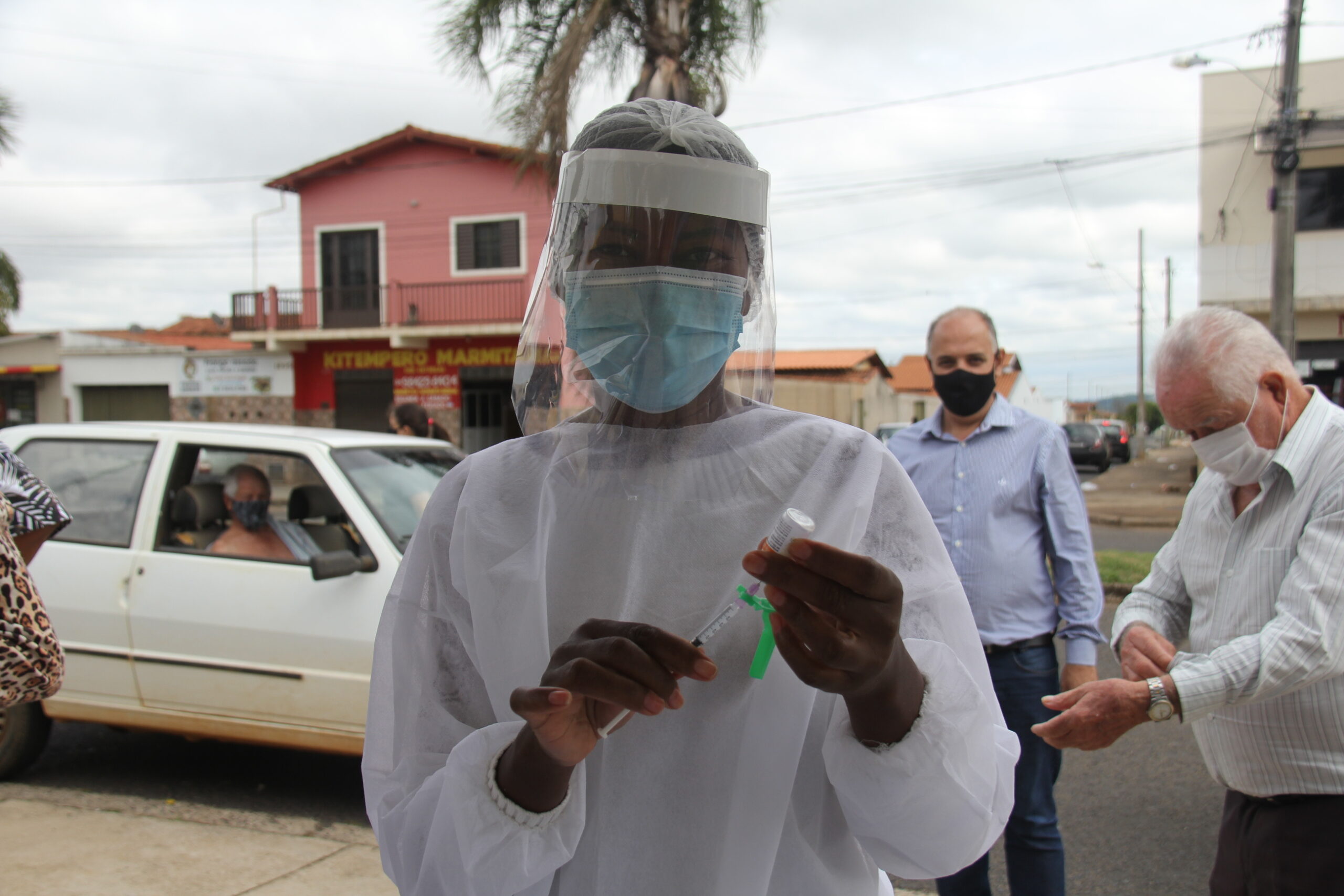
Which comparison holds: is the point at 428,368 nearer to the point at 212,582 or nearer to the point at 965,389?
the point at 212,582

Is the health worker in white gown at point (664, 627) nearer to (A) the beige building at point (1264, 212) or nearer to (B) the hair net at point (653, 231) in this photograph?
(B) the hair net at point (653, 231)

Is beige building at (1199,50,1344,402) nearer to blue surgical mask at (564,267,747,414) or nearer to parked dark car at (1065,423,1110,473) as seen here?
parked dark car at (1065,423,1110,473)

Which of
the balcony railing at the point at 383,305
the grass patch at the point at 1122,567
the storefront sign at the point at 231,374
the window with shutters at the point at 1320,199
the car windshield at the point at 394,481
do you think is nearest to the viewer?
the car windshield at the point at 394,481

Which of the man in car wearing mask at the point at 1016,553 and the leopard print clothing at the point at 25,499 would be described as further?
the man in car wearing mask at the point at 1016,553

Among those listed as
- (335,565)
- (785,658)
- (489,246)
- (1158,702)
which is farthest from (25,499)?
(489,246)

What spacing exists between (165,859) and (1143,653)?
142 inches

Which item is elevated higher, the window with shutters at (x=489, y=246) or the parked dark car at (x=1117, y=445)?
the window with shutters at (x=489, y=246)

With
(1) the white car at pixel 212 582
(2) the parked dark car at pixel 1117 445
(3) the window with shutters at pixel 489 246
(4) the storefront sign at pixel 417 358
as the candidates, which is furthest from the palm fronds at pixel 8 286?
(2) the parked dark car at pixel 1117 445

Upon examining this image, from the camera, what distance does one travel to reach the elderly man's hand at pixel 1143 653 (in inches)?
88.4

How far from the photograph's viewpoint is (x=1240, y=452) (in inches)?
89.6

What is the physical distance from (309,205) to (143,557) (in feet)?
65.6

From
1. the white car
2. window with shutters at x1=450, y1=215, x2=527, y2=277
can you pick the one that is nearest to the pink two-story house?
window with shutters at x1=450, y1=215, x2=527, y2=277

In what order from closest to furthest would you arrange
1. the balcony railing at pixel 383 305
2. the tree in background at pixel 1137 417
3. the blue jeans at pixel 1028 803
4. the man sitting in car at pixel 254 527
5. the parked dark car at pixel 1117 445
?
the blue jeans at pixel 1028 803 → the man sitting in car at pixel 254 527 → the balcony railing at pixel 383 305 → the parked dark car at pixel 1117 445 → the tree in background at pixel 1137 417

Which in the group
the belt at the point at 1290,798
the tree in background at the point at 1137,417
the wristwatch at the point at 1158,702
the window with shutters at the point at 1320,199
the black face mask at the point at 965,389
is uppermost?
the window with shutters at the point at 1320,199
